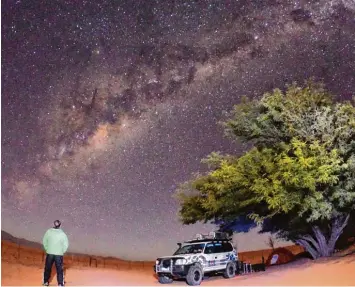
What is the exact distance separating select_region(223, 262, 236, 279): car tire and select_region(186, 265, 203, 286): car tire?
4.97 feet

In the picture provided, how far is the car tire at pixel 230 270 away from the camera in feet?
43.8

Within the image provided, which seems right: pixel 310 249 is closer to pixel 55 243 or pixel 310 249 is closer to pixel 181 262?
pixel 181 262

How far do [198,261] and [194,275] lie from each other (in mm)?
420

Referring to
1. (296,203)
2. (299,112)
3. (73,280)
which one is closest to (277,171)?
(296,203)

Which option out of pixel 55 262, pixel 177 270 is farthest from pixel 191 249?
pixel 55 262

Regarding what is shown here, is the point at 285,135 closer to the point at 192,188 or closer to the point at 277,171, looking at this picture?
the point at 277,171

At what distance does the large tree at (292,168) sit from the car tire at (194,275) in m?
2.59

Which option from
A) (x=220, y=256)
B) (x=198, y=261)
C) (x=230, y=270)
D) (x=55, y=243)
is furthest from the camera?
(x=230, y=270)

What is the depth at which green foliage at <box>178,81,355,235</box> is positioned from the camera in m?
13.1

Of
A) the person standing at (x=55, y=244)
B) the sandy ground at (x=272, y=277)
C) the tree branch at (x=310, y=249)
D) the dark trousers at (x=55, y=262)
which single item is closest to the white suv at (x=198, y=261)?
the sandy ground at (x=272, y=277)

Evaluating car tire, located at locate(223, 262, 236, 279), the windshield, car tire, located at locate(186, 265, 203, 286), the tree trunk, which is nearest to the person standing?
car tire, located at locate(186, 265, 203, 286)

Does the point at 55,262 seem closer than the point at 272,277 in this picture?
Yes

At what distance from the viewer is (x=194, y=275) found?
1188cm

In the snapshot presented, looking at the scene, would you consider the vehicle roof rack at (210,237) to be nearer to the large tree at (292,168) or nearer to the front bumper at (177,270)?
the large tree at (292,168)
